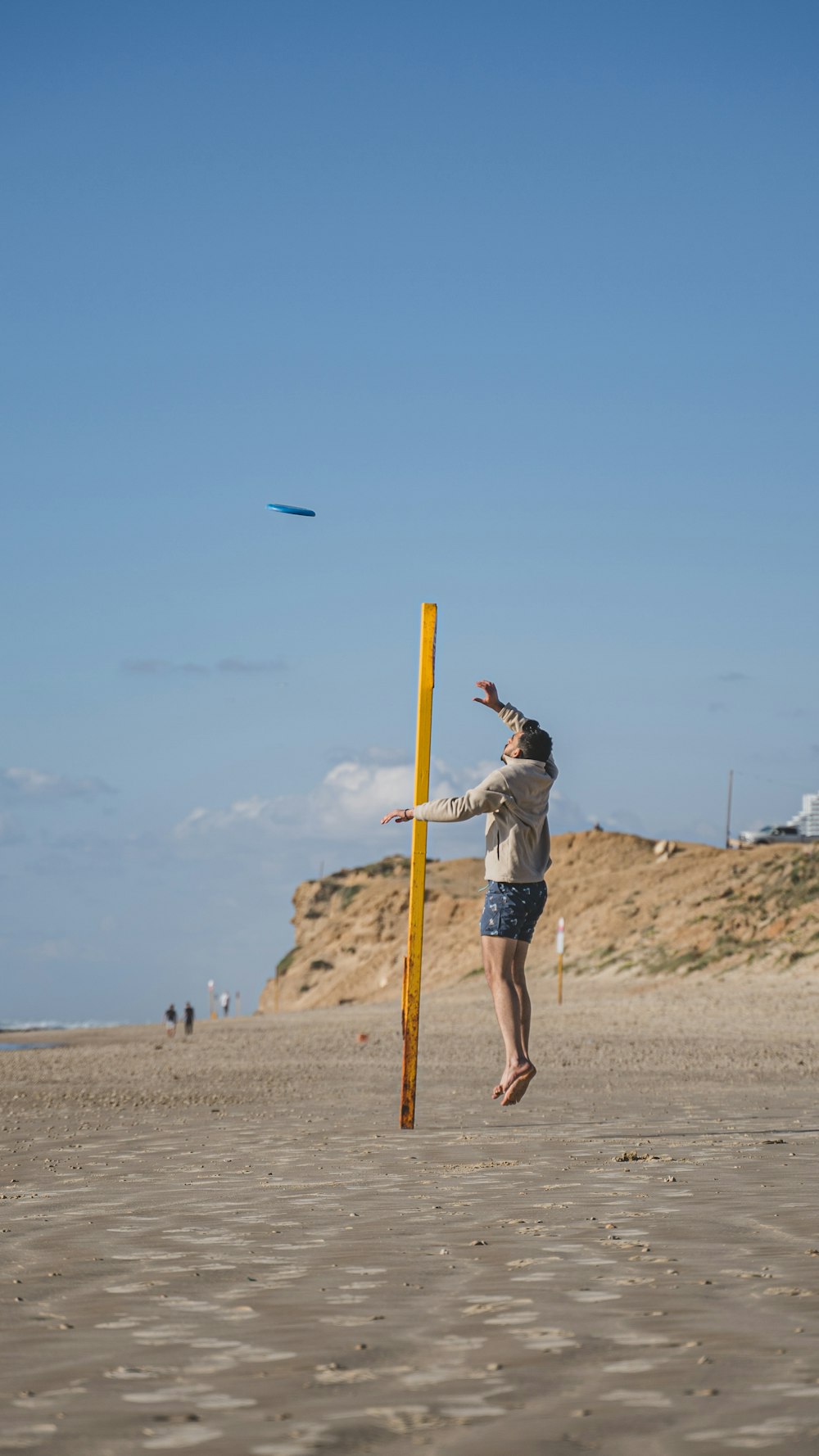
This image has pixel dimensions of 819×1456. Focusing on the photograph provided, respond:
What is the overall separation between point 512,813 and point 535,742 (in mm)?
543

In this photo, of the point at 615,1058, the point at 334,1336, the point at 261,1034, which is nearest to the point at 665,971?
the point at 261,1034

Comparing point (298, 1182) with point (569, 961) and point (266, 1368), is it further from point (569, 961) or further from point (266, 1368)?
point (569, 961)

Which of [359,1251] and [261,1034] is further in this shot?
[261,1034]

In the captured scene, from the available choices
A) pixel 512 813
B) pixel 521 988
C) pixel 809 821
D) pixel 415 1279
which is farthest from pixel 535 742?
pixel 809 821

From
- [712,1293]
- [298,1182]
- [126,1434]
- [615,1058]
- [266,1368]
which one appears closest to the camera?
[126,1434]

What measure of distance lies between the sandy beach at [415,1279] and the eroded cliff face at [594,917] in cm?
3217

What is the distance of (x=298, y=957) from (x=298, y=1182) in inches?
3226

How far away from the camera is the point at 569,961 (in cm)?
5631

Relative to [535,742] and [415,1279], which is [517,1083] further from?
[415,1279]

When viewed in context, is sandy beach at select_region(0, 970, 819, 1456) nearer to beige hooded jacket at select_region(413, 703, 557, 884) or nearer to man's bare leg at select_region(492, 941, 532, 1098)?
man's bare leg at select_region(492, 941, 532, 1098)

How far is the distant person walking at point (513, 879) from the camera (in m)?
9.29

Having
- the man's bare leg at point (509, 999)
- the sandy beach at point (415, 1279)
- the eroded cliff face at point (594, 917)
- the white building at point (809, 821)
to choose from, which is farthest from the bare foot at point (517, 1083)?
the white building at point (809, 821)

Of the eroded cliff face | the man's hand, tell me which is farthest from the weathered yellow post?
the eroded cliff face

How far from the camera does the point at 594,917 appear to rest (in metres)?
61.6
